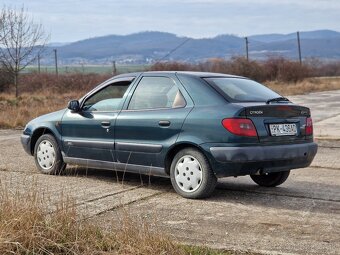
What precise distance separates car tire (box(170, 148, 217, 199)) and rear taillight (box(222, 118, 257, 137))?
1.57ft

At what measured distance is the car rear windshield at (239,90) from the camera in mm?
6941

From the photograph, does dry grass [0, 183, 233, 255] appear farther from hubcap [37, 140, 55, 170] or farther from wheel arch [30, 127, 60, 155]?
wheel arch [30, 127, 60, 155]

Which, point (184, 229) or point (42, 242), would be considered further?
point (184, 229)

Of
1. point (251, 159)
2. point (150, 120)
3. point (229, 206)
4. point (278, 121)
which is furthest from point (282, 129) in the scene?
point (150, 120)

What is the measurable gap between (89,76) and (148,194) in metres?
33.9

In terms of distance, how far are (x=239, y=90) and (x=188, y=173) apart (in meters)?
1.23

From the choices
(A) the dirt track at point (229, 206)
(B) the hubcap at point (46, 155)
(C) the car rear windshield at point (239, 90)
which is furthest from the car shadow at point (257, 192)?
(C) the car rear windshield at point (239, 90)

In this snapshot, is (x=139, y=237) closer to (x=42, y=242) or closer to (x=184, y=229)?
(x=42, y=242)

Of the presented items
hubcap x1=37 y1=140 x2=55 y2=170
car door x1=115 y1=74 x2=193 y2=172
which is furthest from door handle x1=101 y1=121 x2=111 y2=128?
hubcap x1=37 y1=140 x2=55 y2=170

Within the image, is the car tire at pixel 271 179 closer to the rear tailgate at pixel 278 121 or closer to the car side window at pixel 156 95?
the rear tailgate at pixel 278 121

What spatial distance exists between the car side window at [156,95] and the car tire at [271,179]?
5.39 ft

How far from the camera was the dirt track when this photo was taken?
17.0 feet

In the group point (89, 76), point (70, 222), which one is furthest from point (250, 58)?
point (70, 222)

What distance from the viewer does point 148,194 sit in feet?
23.5
